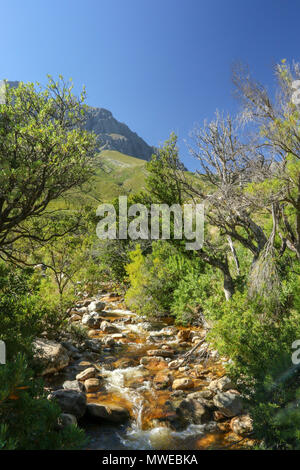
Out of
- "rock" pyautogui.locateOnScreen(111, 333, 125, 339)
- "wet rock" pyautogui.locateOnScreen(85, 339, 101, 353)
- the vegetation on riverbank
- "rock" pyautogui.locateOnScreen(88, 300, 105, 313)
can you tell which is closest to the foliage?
the vegetation on riverbank

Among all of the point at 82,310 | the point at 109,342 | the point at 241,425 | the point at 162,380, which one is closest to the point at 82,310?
the point at 82,310

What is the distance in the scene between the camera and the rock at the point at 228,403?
7.16 meters

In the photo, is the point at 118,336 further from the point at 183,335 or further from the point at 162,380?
the point at 162,380

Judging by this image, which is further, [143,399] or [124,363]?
[124,363]

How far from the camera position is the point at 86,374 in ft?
32.7

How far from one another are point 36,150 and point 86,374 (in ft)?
26.6

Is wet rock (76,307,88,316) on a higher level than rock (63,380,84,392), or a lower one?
lower

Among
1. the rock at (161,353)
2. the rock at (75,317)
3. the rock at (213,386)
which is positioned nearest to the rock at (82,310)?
the rock at (75,317)

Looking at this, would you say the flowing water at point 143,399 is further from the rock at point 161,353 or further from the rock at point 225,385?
the rock at point 225,385

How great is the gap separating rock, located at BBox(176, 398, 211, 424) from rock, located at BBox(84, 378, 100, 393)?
3124 millimetres

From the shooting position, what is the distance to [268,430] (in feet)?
15.6

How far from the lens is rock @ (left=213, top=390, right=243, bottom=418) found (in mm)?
7156

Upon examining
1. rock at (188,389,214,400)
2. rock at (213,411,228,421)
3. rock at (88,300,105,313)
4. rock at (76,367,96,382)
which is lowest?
rock at (88,300,105,313)

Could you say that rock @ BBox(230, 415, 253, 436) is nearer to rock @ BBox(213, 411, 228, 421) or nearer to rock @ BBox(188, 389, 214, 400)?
rock @ BBox(213, 411, 228, 421)
